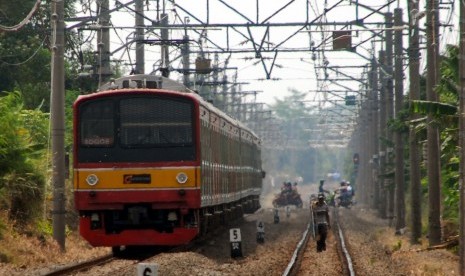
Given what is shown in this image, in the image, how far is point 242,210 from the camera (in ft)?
125

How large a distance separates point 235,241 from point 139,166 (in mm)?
3129

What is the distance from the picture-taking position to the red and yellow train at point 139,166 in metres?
21.1

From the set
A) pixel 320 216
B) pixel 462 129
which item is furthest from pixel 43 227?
pixel 462 129

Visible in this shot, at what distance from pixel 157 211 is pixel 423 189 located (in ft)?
56.5

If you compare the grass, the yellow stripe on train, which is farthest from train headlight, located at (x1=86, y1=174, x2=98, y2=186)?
the grass

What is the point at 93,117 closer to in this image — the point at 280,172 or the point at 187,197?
the point at 187,197

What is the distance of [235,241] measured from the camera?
913 inches

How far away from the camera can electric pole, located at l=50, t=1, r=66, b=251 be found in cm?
2314

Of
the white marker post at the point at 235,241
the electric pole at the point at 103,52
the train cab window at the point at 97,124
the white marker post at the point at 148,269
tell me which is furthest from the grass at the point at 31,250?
the white marker post at the point at 148,269

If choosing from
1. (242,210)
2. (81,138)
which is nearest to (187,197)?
(81,138)

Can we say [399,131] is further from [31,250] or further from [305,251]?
[31,250]

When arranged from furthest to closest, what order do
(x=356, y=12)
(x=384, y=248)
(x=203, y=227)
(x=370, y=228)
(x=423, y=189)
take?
(x=370, y=228)
(x=423, y=189)
(x=384, y=248)
(x=356, y=12)
(x=203, y=227)

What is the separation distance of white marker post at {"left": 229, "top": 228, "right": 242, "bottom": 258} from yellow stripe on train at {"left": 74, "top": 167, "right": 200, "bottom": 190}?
2137 millimetres

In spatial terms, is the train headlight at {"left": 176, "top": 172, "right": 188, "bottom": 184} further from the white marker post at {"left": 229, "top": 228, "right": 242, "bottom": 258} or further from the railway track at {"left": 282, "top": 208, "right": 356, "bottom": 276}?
the railway track at {"left": 282, "top": 208, "right": 356, "bottom": 276}
